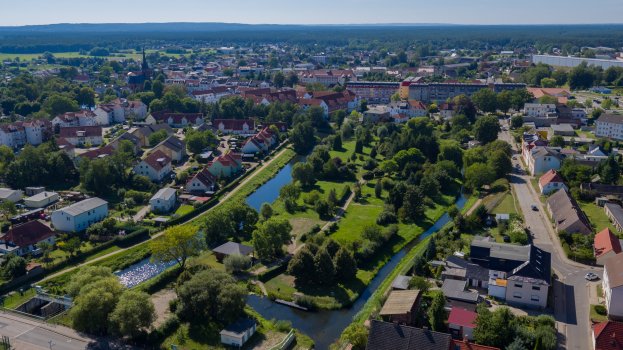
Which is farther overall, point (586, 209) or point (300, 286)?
point (586, 209)

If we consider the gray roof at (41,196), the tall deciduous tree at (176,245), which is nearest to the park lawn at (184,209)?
the tall deciduous tree at (176,245)

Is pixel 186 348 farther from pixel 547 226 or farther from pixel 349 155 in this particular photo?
pixel 349 155

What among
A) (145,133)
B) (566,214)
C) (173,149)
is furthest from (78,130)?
(566,214)

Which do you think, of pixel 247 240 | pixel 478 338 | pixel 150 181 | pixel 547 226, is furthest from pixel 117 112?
pixel 478 338

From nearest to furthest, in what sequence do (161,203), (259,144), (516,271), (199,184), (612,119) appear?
(516,271), (161,203), (199,184), (259,144), (612,119)

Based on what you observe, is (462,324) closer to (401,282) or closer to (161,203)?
(401,282)
